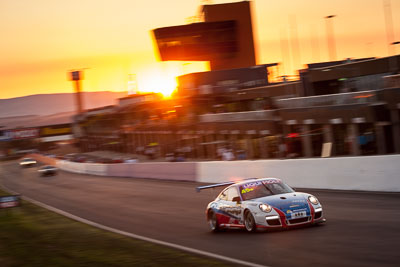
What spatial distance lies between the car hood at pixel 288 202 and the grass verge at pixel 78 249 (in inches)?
93.4

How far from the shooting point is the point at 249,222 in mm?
12375

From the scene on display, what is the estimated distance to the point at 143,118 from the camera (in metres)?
76.1

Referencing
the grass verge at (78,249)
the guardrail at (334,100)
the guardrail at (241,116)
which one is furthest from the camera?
the guardrail at (241,116)

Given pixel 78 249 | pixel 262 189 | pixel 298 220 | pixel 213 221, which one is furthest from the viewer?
pixel 213 221

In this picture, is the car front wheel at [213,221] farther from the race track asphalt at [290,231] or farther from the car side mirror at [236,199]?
the car side mirror at [236,199]

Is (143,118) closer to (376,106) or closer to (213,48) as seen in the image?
(213,48)

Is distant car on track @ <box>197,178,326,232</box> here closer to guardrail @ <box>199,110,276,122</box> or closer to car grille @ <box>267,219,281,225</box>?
car grille @ <box>267,219,281,225</box>

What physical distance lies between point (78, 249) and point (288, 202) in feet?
14.1

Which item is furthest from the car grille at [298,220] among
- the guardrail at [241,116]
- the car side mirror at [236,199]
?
the guardrail at [241,116]

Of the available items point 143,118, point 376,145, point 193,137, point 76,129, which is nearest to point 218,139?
point 193,137

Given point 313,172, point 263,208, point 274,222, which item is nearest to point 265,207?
point 263,208

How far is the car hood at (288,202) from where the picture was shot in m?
11.6

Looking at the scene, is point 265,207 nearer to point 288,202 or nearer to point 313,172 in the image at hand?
point 288,202

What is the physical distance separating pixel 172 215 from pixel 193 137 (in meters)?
35.9
